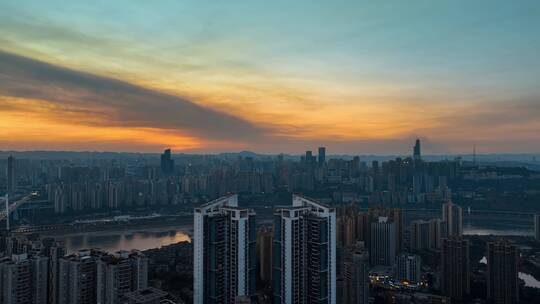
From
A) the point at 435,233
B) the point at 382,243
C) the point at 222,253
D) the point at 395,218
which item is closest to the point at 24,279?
the point at 222,253

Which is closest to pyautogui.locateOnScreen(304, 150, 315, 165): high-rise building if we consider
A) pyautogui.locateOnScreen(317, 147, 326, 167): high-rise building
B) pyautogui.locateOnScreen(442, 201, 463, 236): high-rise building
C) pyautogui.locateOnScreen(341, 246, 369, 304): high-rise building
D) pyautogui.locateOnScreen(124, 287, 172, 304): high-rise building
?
pyautogui.locateOnScreen(317, 147, 326, 167): high-rise building

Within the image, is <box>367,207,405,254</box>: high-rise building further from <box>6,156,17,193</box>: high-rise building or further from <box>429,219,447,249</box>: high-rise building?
<box>6,156,17,193</box>: high-rise building

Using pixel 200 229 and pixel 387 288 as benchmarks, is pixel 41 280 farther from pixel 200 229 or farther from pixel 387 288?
pixel 387 288

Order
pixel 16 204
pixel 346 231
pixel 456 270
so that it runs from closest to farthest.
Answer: pixel 456 270
pixel 346 231
pixel 16 204

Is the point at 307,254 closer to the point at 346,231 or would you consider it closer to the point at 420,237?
the point at 346,231

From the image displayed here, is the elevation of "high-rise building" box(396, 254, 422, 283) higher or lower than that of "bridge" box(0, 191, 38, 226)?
lower

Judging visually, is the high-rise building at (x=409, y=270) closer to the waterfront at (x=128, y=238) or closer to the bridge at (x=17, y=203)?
the waterfront at (x=128, y=238)
